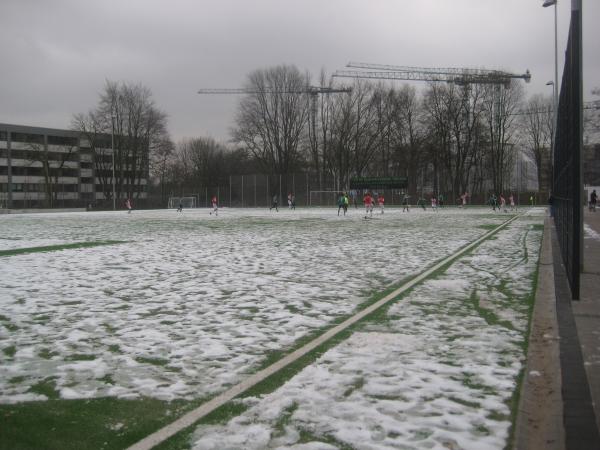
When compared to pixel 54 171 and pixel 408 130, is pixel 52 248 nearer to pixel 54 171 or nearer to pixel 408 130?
pixel 408 130

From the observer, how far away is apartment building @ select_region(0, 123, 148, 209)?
75.9m

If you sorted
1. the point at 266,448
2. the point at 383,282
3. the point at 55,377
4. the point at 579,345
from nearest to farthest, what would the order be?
the point at 266,448
the point at 55,377
the point at 579,345
the point at 383,282

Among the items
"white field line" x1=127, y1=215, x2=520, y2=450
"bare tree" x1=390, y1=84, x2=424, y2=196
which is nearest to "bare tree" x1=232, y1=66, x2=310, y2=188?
"bare tree" x1=390, y1=84, x2=424, y2=196

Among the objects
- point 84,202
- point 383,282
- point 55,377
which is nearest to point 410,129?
point 84,202

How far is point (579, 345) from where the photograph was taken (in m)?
5.42

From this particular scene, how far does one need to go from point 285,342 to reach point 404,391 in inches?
70.6

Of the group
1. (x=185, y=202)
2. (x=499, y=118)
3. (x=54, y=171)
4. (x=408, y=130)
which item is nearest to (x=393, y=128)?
(x=408, y=130)

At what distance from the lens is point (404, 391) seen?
4.24 meters

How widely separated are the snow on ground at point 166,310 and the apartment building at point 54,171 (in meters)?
63.1

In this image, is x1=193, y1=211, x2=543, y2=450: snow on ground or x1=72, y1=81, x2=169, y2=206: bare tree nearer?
x1=193, y1=211, x2=543, y2=450: snow on ground

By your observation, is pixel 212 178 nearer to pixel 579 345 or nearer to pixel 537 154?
pixel 537 154

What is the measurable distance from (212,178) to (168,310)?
91682mm

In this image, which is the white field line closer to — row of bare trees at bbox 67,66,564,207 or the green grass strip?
the green grass strip

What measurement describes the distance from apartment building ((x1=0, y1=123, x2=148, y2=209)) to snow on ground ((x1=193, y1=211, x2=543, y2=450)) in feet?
231
